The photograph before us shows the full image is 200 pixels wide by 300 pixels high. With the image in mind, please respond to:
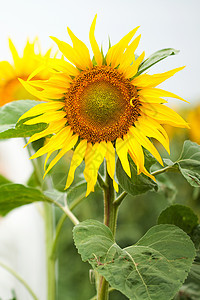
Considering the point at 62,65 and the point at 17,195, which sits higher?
the point at 62,65

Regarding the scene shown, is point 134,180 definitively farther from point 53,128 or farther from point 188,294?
point 188,294

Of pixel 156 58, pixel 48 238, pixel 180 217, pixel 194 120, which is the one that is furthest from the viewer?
pixel 194 120

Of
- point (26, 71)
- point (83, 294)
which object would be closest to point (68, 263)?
point (83, 294)

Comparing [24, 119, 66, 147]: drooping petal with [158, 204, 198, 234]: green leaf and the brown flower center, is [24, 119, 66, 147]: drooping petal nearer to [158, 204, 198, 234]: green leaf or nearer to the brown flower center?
the brown flower center

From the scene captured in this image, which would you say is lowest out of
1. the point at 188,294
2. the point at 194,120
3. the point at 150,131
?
the point at 188,294

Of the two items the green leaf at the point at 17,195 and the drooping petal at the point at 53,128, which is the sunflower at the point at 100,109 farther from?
the green leaf at the point at 17,195

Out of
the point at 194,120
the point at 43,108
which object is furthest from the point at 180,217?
the point at 194,120

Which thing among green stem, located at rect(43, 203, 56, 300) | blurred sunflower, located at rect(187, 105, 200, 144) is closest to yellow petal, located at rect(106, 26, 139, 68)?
green stem, located at rect(43, 203, 56, 300)

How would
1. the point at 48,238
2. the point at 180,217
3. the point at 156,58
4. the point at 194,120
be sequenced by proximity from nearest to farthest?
1. the point at 156,58
2. the point at 180,217
3. the point at 48,238
4. the point at 194,120

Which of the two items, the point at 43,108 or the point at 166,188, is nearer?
the point at 43,108
